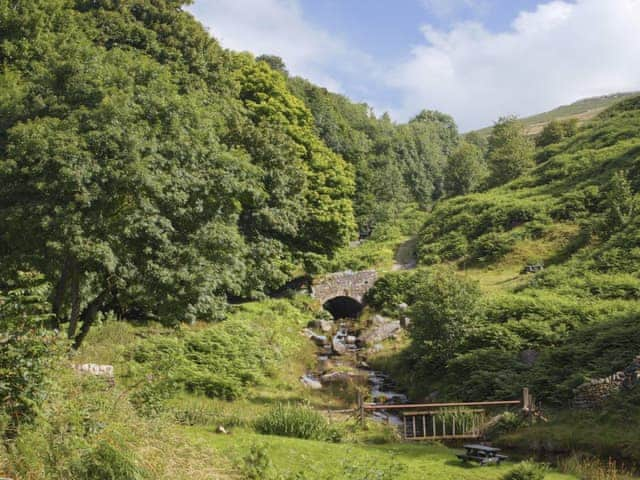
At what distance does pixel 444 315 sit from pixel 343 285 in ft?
48.1

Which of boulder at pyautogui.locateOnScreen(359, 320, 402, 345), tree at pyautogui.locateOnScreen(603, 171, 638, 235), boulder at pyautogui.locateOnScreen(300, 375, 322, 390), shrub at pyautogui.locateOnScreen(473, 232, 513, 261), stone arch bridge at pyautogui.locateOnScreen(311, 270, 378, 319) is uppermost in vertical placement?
tree at pyautogui.locateOnScreen(603, 171, 638, 235)

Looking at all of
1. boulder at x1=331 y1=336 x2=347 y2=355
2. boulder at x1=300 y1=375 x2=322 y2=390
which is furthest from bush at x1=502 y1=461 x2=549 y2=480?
boulder at x1=331 y1=336 x2=347 y2=355

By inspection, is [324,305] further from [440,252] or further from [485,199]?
[485,199]

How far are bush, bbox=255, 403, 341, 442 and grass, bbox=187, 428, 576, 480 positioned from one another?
0.72 meters

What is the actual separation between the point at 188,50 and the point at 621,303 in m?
25.3

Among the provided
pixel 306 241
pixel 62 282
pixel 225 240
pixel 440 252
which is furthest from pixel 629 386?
pixel 440 252

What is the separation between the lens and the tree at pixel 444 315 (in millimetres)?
23516

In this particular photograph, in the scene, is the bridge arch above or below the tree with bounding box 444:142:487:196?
below

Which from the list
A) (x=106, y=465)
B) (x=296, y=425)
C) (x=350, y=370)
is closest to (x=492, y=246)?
(x=350, y=370)

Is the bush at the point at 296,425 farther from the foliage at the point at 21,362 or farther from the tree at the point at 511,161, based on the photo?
the tree at the point at 511,161

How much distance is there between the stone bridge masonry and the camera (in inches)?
1474

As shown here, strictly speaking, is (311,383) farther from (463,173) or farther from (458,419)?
(463,173)

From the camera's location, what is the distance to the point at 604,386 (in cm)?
1666

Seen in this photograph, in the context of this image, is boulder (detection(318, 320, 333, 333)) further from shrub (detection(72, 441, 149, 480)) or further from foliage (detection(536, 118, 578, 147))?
foliage (detection(536, 118, 578, 147))
